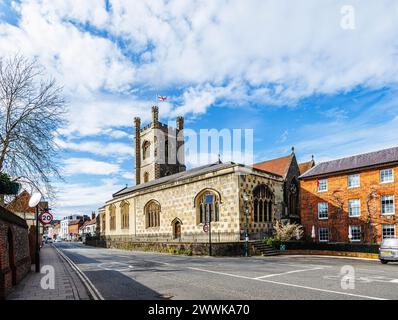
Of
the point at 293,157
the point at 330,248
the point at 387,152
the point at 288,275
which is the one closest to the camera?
the point at 288,275

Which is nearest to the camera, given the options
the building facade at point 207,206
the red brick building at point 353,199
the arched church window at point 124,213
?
the red brick building at point 353,199

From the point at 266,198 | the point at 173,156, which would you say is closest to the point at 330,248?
the point at 266,198

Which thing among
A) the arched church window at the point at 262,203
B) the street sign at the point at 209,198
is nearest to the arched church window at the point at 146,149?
the street sign at the point at 209,198

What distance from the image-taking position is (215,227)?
32.6 metres

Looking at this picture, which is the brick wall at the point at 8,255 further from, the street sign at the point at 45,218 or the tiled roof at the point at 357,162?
the tiled roof at the point at 357,162

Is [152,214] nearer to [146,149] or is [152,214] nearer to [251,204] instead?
[251,204]

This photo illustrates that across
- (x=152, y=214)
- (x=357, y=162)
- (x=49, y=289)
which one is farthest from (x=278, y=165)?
(x=49, y=289)

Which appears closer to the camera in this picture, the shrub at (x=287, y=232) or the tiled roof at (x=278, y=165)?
the shrub at (x=287, y=232)

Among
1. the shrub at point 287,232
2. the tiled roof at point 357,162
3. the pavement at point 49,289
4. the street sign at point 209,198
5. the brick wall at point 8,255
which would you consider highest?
the tiled roof at point 357,162

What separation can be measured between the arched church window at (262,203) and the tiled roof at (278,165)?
545cm

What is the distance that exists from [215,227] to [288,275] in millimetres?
18880

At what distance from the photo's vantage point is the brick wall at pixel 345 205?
28.2 m

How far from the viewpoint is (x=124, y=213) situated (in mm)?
55000
